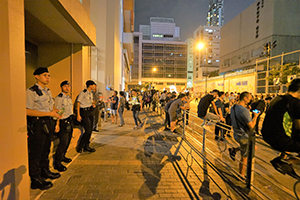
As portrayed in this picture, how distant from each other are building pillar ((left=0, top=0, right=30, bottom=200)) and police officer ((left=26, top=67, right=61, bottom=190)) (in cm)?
40

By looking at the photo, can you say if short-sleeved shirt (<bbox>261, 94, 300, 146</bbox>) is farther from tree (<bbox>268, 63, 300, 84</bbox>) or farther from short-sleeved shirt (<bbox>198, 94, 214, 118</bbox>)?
tree (<bbox>268, 63, 300, 84</bbox>)

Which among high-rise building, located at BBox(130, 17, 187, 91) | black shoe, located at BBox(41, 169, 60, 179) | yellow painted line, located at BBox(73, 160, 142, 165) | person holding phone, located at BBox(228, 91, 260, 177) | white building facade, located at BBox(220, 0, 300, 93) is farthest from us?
high-rise building, located at BBox(130, 17, 187, 91)

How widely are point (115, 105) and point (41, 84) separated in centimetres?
679

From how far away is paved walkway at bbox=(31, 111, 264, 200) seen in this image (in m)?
3.26

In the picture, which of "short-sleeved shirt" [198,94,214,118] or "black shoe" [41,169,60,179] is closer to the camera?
"black shoe" [41,169,60,179]

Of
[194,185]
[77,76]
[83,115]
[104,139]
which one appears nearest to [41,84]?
[83,115]

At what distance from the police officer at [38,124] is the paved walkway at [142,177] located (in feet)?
1.03

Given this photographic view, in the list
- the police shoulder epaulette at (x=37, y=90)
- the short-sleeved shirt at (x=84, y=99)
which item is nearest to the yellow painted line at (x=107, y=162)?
the short-sleeved shirt at (x=84, y=99)

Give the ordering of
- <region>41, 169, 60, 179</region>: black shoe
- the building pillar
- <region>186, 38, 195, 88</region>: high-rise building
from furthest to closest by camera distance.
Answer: <region>186, 38, 195, 88</region>: high-rise building → <region>41, 169, 60, 179</region>: black shoe → the building pillar

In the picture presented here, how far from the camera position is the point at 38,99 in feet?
10.5

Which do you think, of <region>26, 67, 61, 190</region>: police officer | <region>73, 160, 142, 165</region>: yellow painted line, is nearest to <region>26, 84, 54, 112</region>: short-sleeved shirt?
<region>26, 67, 61, 190</region>: police officer

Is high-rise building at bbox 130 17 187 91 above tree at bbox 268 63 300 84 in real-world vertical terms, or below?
above

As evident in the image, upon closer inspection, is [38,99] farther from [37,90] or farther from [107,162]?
[107,162]

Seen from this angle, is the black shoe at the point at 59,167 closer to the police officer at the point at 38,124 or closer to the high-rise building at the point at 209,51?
the police officer at the point at 38,124
